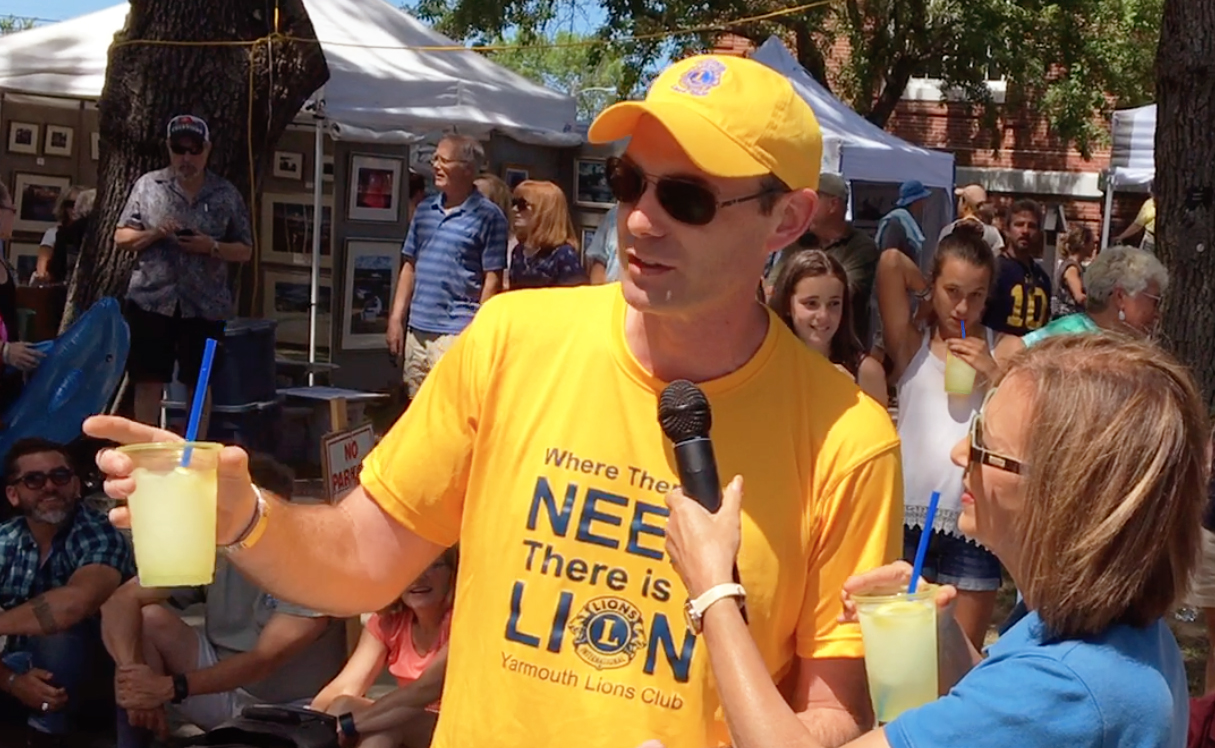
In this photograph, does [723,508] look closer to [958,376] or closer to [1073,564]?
[1073,564]

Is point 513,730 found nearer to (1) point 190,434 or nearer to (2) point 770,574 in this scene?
(2) point 770,574

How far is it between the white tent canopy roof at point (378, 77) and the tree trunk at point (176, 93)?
1003 millimetres

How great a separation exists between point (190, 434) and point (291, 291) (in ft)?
33.2

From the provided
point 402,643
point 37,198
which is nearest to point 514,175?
point 37,198

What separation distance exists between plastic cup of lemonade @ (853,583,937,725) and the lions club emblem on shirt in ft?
1.00

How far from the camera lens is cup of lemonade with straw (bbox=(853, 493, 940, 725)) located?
201 centimetres

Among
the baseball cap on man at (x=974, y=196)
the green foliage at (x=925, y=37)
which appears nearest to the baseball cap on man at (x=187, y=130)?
the baseball cap on man at (x=974, y=196)

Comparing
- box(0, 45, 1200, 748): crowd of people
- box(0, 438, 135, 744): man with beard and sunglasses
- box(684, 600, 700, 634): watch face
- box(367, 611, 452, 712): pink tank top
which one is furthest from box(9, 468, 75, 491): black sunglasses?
box(684, 600, 700, 634): watch face

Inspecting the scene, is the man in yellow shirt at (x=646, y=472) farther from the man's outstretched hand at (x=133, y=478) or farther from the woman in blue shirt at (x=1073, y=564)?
the woman in blue shirt at (x=1073, y=564)

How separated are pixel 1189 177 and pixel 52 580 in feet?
17.1

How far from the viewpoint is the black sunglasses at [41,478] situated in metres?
5.14

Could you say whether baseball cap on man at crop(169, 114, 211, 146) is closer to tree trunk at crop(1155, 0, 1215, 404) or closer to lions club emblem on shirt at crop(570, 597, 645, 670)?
tree trunk at crop(1155, 0, 1215, 404)

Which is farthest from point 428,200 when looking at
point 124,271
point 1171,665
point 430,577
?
point 1171,665

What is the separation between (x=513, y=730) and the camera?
6.85 ft
